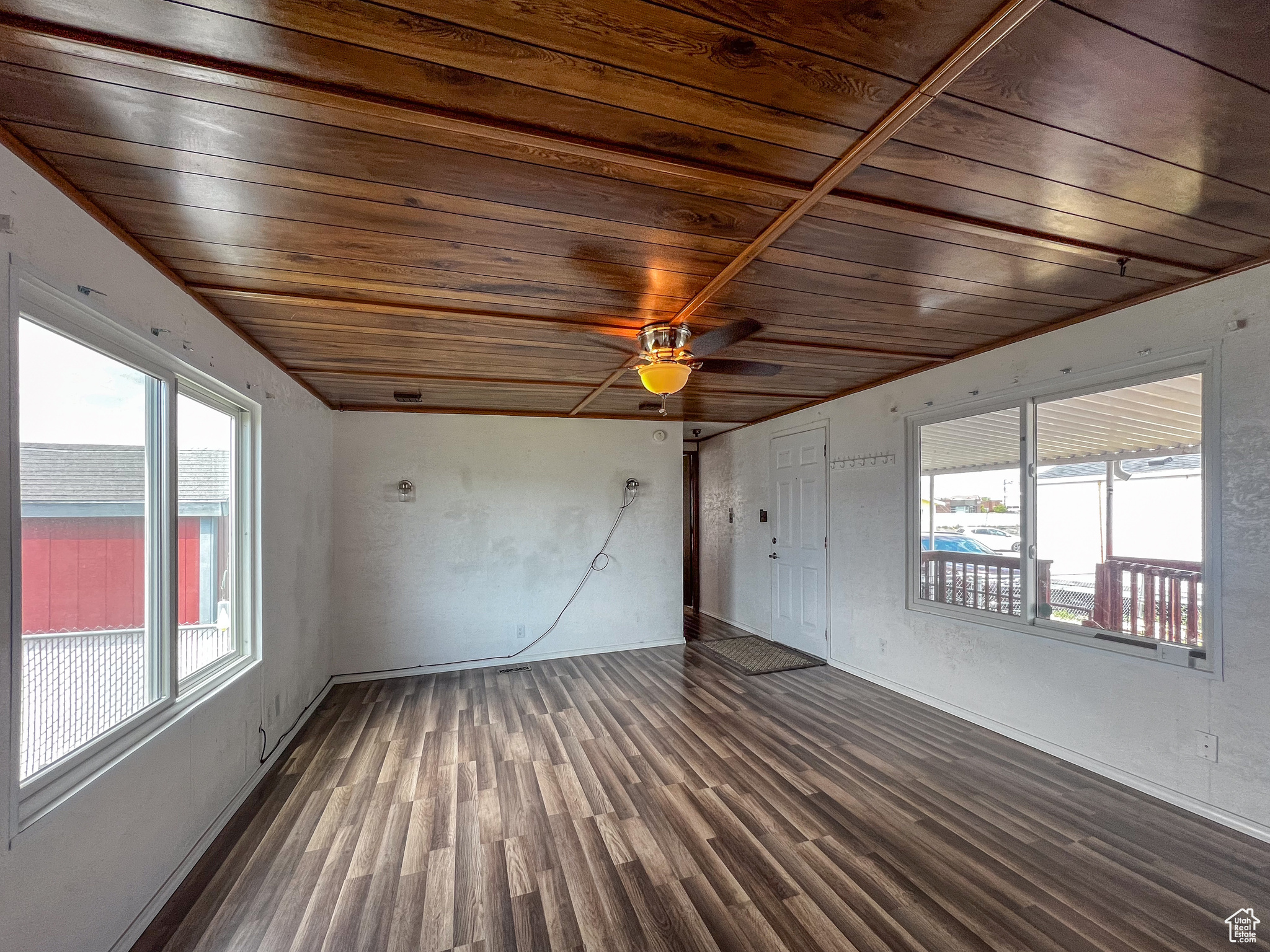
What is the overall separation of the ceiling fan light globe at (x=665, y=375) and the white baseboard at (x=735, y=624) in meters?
4.05

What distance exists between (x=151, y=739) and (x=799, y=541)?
15.3 feet

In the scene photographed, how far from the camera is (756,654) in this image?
501 centimetres

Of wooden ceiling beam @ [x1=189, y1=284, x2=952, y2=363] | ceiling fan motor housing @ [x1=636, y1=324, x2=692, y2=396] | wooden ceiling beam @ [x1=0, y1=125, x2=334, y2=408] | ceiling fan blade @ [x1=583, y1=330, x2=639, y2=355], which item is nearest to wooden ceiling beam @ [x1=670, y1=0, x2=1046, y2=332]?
ceiling fan motor housing @ [x1=636, y1=324, x2=692, y2=396]

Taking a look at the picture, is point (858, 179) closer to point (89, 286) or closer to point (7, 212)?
point (7, 212)

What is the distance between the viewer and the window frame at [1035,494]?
7.55ft

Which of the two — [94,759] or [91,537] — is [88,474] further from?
[94,759]

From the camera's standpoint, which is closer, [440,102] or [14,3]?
[14,3]

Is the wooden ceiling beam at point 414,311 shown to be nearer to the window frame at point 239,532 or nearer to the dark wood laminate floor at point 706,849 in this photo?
the window frame at point 239,532

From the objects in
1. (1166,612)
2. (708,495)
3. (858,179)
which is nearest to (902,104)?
(858,179)

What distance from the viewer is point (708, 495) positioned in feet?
23.1

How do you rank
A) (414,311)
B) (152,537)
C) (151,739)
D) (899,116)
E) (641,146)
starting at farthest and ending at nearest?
1. (414,311)
2. (152,537)
3. (151,739)
4. (641,146)
5. (899,116)

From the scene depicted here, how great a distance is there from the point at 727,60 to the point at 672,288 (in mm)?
1162

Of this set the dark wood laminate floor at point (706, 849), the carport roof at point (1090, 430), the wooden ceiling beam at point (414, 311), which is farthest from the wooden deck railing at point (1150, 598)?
the wooden ceiling beam at point (414, 311)

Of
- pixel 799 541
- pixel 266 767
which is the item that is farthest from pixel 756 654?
pixel 266 767
